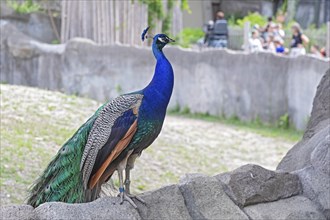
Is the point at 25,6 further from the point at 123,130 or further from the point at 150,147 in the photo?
the point at 123,130

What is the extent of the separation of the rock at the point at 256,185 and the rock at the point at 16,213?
1341 millimetres

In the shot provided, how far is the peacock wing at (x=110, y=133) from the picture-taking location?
4.11 meters

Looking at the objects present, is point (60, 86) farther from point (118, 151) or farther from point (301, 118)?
point (118, 151)

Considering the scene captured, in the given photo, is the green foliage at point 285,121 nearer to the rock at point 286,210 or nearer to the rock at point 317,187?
the rock at point 317,187

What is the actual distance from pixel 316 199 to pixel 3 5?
11530 mm

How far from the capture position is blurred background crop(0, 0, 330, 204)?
28.6ft

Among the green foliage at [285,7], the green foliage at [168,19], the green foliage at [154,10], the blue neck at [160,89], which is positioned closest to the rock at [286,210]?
the blue neck at [160,89]

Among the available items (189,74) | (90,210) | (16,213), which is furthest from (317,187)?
(189,74)

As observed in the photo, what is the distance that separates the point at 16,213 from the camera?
3.87m

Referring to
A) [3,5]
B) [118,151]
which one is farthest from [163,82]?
[3,5]

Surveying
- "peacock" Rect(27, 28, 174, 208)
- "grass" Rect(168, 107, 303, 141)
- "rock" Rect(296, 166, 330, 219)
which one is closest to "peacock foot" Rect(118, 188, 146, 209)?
"peacock" Rect(27, 28, 174, 208)

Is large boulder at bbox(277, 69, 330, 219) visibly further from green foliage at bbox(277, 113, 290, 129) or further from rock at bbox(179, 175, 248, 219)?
green foliage at bbox(277, 113, 290, 129)

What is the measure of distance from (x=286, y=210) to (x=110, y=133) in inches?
54.5

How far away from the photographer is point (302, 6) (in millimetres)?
26312
